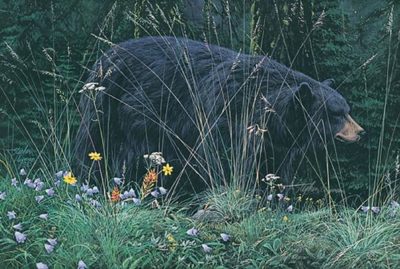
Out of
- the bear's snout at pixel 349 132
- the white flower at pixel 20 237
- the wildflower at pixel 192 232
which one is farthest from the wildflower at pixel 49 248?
the bear's snout at pixel 349 132

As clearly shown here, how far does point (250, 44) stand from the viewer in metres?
7.39

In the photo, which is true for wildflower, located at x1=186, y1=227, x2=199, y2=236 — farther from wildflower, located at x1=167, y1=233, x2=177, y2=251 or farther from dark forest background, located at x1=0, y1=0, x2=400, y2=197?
dark forest background, located at x1=0, y1=0, x2=400, y2=197

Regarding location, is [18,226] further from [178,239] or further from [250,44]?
[250,44]

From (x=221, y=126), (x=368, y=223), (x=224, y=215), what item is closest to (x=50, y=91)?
(x=221, y=126)

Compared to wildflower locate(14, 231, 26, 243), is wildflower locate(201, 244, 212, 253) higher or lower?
lower

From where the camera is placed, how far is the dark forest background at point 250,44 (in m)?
7.70

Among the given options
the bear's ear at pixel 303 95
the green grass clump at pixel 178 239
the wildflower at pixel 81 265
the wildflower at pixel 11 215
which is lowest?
the green grass clump at pixel 178 239

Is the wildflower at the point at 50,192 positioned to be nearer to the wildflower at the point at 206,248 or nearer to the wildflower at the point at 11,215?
the wildflower at the point at 11,215

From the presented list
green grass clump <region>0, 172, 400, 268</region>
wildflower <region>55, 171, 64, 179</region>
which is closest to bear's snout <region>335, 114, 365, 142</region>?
green grass clump <region>0, 172, 400, 268</region>

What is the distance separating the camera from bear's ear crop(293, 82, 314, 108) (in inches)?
259

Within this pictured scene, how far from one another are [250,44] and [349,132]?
1.19m

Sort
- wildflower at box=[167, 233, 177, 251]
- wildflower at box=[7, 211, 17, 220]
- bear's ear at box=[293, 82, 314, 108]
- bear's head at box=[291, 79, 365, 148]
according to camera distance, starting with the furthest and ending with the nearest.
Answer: bear's head at box=[291, 79, 365, 148] < bear's ear at box=[293, 82, 314, 108] < wildflower at box=[7, 211, 17, 220] < wildflower at box=[167, 233, 177, 251]

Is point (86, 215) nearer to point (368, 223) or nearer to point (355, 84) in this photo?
point (368, 223)

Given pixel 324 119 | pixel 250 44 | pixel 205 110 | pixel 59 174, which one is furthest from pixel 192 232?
pixel 250 44
